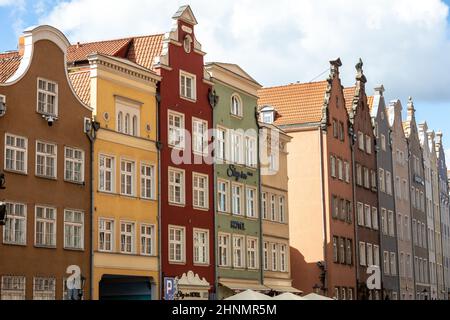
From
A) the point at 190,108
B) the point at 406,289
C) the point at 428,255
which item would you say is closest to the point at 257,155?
the point at 190,108

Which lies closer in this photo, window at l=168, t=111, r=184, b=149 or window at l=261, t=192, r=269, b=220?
window at l=168, t=111, r=184, b=149

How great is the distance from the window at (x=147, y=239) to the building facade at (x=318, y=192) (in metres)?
19.2

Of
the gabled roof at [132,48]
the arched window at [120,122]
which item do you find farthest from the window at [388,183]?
the arched window at [120,122]

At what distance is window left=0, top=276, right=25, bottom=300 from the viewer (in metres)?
35.9

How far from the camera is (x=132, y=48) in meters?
48.8

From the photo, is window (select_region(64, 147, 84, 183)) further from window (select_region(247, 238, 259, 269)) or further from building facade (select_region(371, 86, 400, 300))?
building facade (select_region(371, 86, 400, 300))

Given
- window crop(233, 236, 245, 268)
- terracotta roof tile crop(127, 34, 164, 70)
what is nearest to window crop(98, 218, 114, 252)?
terracotta roof tile crop(127, 34, 164, 70)

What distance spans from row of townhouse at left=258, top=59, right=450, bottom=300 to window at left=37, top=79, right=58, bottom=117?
1061 inches

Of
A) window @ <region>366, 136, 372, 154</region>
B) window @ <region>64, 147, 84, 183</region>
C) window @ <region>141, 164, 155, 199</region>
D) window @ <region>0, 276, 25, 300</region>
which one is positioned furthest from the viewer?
window @ <region>366, 136, 372, 154</region>

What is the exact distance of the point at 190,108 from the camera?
48.9 metres

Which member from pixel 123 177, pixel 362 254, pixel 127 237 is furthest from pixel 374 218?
pixel 123 177

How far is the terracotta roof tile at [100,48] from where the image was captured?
4654 centimetres

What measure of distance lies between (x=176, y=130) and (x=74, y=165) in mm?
8461

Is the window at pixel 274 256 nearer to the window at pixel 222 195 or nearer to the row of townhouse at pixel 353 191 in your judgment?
the row of townhouse at pixel 353 191
